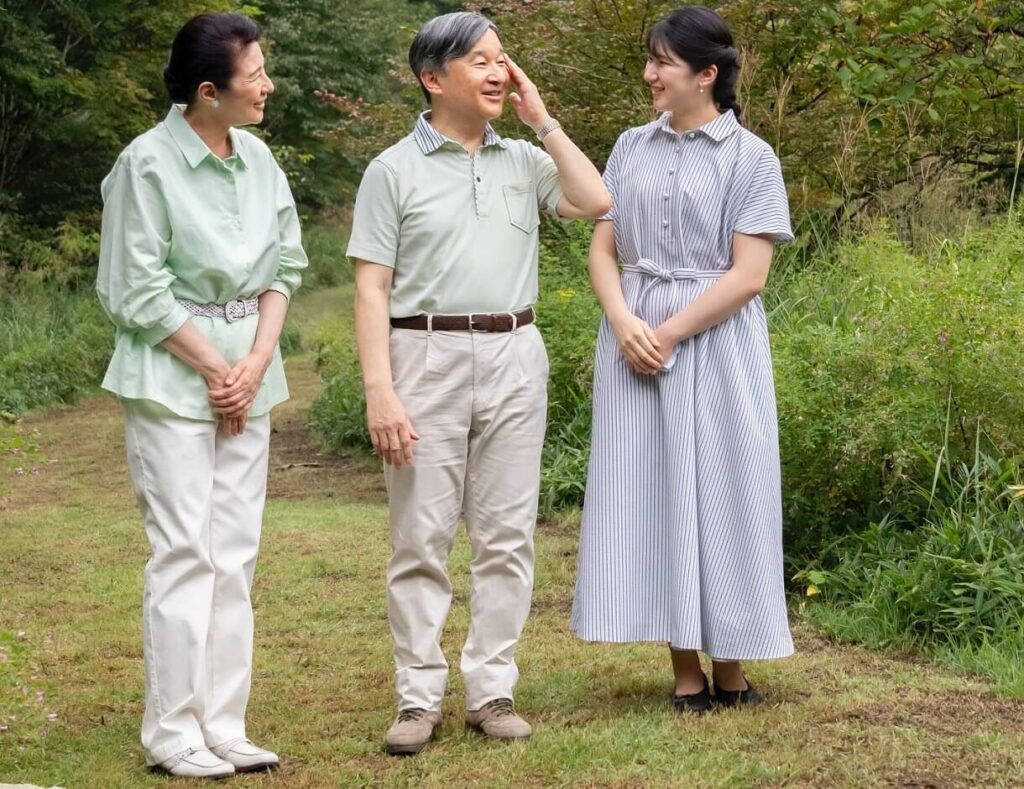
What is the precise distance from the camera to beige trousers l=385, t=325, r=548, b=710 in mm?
4020

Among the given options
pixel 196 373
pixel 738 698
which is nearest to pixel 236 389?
pixel 196 373

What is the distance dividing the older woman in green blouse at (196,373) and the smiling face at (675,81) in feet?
3.43

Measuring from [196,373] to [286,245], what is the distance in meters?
0.48

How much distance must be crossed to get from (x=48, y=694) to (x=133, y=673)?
3.32 ft

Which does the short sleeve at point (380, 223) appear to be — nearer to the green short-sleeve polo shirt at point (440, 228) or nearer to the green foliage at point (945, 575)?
the green short-sleeve polo shirt at point (440, 228)

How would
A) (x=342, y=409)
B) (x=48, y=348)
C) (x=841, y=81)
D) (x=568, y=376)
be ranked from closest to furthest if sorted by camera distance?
(x=568, y=376) < (x=841, y=81) < (x=342, y=409) < (x=48, y=348)

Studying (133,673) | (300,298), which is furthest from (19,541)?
(300,298)

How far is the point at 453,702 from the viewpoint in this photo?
4.56 m

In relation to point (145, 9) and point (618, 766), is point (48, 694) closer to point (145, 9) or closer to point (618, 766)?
point (618, 766)

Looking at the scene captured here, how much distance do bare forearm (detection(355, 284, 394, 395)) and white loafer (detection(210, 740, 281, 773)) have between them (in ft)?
3.14

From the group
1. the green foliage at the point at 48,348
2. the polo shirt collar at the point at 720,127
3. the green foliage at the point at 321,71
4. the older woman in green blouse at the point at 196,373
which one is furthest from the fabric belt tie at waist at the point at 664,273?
the green foliage at the point at 321,71

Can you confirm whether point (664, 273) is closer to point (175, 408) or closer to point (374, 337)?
point (374, 337)

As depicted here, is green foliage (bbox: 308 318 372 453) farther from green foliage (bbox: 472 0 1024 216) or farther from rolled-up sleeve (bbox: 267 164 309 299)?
rolled-up sleeve (bbox: 267 164 309 299)

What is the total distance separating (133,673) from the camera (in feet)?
16.5
